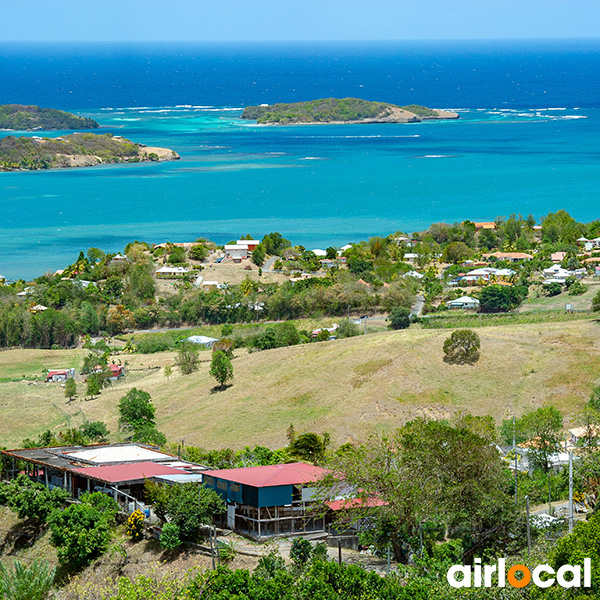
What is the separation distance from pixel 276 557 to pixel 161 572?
313 centimetres

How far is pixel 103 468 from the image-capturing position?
1214 inches

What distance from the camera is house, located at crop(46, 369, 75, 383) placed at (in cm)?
5972

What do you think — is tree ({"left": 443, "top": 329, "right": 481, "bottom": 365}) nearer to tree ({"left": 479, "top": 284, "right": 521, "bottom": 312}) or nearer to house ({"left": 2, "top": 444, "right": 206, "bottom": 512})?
house ({"left": 2, "top": 444, "right": 206, "bottom": 512})

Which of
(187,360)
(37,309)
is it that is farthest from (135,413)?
(37,309)

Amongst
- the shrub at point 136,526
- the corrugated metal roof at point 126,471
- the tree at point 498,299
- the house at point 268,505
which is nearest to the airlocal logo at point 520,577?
the house at point 268,505

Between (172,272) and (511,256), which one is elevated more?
(511,256)

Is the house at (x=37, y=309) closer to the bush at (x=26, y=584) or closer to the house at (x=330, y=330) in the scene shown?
the house at (x=330, y=330)

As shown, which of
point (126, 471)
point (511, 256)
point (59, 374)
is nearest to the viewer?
point (126, 471)

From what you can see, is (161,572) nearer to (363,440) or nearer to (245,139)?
(363,440)

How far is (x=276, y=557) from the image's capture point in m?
23.9

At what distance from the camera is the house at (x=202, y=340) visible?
219 ft

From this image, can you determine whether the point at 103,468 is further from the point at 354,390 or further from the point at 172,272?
the point at 172,272

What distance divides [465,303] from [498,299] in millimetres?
2788

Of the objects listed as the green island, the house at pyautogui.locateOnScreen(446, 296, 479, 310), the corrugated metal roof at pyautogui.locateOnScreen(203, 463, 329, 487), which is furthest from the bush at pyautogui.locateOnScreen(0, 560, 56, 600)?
the green island
